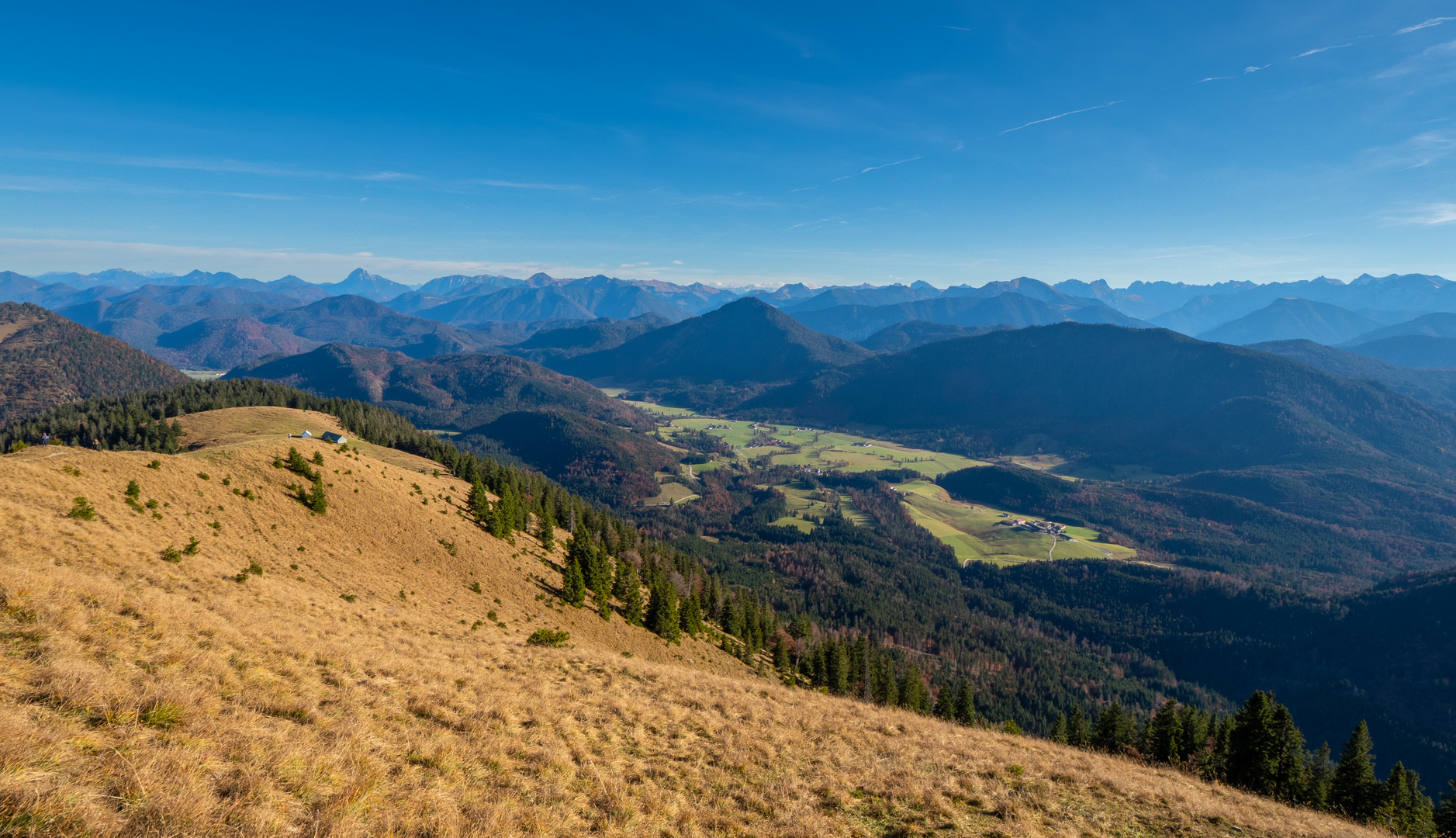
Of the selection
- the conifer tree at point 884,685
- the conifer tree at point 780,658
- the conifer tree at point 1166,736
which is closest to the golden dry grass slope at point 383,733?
the conifer tree at point 1166,736

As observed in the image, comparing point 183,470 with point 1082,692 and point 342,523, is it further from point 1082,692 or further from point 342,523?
point 1082,692

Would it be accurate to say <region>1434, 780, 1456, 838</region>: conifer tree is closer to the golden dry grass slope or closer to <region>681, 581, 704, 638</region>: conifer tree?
the golden dry grass slope

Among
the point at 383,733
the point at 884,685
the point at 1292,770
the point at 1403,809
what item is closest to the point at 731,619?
the point at 884,685

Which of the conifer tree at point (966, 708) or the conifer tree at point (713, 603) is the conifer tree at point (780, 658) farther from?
the conifer tree at point (966, 708)

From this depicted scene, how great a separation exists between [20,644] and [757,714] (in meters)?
27.7

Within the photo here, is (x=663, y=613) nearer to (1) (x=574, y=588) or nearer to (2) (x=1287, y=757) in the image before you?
(1) (x=574, y=588)

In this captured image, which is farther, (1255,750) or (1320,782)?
(1320,782)

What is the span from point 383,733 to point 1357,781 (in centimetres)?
8122

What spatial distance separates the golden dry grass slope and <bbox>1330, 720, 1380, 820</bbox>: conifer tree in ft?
132

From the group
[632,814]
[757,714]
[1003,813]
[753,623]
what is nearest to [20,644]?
[632,814]

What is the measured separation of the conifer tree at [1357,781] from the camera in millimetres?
48531

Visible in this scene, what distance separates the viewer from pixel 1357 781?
1946 inches

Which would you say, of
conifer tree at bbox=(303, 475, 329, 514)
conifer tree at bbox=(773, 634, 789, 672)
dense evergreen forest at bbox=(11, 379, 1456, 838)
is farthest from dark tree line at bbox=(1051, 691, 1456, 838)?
conifer tree at bbox=(303, 475, 329, 514)

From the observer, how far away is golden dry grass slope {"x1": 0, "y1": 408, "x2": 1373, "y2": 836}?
11.2 m
